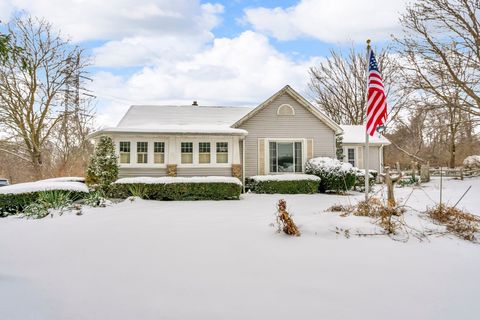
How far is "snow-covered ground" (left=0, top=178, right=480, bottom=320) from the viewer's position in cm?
315

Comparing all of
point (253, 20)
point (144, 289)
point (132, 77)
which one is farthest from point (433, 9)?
point (144, 289)

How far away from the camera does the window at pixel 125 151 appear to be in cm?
1411

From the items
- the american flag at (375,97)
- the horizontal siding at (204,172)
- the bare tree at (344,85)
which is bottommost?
the horizontal siding at (204,172)

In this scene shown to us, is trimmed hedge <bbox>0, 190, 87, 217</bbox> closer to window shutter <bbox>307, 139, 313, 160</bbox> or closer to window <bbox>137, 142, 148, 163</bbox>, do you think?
window <bbox>137, 142, 148, 163</bbox>

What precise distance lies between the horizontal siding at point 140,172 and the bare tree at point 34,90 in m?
9.94

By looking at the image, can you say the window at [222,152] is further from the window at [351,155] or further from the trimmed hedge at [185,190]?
the window at [351,155]

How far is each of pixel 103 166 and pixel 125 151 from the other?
200 cm

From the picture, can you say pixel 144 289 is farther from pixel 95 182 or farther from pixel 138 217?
pixel 95 182

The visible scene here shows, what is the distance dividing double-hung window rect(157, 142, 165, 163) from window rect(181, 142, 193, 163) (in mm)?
949

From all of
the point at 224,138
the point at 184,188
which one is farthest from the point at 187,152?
the point at 184,188

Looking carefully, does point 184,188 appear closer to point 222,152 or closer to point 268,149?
point 222,152

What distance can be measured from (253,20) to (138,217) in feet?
27.5

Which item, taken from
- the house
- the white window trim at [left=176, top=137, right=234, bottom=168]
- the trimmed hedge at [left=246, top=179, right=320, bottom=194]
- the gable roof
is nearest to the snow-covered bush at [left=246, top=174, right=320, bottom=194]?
the trimmed hedge at [left=246, top=179, right=320, bottom=194]

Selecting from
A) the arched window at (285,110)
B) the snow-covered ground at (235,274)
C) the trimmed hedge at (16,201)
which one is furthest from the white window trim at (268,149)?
the snow-covered ground at (235,274)
